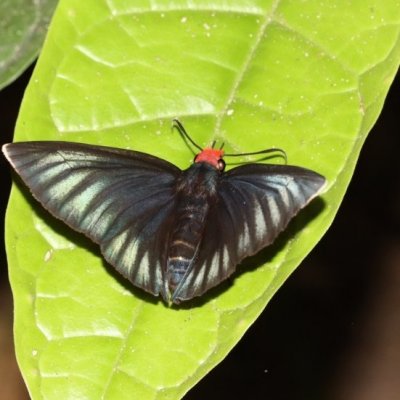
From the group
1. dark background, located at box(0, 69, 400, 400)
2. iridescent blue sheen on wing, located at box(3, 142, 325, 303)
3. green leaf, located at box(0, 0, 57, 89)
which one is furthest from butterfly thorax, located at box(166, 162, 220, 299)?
dark background, located at box(0, 69, 400, 400)

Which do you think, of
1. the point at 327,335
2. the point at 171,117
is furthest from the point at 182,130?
the point at 327,335

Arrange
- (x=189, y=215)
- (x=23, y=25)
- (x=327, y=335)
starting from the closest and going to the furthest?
(x=23, y=25), (x=189, y=215), (x=327, y=335)

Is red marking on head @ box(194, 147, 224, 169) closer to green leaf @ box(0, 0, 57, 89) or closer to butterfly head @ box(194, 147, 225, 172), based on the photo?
butterfly head @ box(194, 147, 225, 172)

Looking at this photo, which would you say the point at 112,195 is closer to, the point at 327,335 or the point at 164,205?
the point at 164,205

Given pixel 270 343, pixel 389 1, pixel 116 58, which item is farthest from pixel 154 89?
pixel 270 343

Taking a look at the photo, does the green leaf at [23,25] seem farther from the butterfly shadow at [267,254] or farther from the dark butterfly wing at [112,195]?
the butterfly shadow at [267,254]

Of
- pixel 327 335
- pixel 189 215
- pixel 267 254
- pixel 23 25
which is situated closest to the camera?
pixel 267 254

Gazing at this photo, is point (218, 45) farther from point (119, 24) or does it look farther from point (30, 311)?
point (30, 311)
